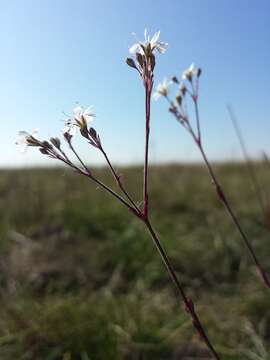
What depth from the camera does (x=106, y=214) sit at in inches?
171

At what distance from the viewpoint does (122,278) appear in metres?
3.39

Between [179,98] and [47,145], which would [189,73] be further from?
[47,145]

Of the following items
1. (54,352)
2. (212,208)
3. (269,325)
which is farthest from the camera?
(212,208)

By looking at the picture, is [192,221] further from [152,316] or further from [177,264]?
[152,316]

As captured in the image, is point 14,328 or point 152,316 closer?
point 14,328

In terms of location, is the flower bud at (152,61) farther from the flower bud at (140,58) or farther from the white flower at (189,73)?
the white flower at (189,73)

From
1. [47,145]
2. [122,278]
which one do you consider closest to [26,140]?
[47,145]

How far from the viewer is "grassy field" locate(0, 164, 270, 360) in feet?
7.74

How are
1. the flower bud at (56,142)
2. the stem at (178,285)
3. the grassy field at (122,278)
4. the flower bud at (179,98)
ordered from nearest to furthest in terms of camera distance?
the stem at (178,285) < the flower bud at (56,142) < the flower bud at (179,98) < the grassy field at (122,278)

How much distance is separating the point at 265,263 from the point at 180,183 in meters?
3.11

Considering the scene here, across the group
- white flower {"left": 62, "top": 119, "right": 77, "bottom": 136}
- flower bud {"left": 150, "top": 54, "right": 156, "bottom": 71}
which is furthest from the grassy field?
flower bud {"left": 150, "top": 54, "right": 156, "bottom": 71}

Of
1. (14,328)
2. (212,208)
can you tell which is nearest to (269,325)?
(14,328)

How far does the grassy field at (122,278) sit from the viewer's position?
2359mm

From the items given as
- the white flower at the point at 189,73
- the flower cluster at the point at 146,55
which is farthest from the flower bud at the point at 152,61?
the white flower at the point at 189,73
